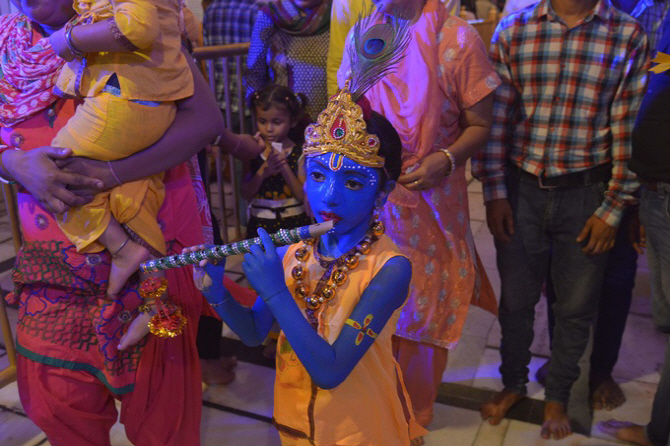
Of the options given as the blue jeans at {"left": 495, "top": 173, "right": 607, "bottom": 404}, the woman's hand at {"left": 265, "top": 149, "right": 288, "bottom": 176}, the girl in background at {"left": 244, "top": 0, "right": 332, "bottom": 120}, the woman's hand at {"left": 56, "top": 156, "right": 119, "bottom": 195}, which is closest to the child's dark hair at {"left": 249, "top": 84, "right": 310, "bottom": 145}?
the woman's hand at {"left": 265, "top": 149, "right": 288, "bottom": 176}

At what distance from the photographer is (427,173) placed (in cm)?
198

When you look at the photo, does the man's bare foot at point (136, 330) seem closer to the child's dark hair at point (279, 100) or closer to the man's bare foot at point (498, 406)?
the child's dark hair at point (279, 100)

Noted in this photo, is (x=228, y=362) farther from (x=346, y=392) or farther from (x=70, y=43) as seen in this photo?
(x=70, y=43)

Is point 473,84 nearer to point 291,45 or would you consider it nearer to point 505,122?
point 505,122

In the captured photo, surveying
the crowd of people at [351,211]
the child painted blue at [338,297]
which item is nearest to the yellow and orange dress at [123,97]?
the crowd of people at [351,211]

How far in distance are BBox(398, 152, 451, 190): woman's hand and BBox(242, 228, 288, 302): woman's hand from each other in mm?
795

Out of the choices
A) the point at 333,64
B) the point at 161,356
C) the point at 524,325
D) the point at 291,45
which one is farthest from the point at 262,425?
the point at 291,45

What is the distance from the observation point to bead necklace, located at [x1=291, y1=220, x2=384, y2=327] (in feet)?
4.79

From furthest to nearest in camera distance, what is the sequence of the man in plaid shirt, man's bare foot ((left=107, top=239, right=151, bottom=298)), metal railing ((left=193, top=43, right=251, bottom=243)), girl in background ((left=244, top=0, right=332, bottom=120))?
metal railing ((left=193, top=43, right=251, bottom=243))
girl in background ((left=244, top=0, right=332, bottom=120))
the man in plaid shirt
man's bare foot ((left=107, top=239, right=151, bottom=298))

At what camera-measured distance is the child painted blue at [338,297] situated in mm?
1331

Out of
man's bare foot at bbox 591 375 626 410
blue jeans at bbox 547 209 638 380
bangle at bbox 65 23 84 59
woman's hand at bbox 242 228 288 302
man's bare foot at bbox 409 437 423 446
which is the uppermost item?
bangle at bbox 65 23 84 59

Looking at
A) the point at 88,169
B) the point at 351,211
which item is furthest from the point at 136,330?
the point at 351,211

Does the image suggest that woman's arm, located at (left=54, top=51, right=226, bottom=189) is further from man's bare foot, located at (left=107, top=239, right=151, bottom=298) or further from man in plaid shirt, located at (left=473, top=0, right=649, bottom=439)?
man in plaid shirt, located at (left=473, top=0, right=649, bottom=439)

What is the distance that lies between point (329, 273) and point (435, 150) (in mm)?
776
